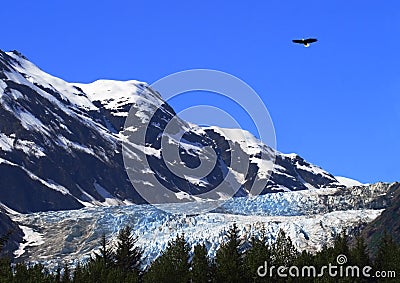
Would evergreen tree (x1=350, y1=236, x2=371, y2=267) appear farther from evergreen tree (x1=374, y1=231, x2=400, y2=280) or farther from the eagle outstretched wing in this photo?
the eagle outstretched wing

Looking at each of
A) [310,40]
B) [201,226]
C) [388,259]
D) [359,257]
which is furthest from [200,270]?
[201,226]

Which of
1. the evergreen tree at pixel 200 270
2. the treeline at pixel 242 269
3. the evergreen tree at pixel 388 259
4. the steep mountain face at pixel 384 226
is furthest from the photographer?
the steep mountain face at pixel 384 226

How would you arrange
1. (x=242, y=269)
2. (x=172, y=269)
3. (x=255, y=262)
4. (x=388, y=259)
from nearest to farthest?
(x=255, y=262)
(x=242, y=269)
(x=172, y=269)
(x=388, y=259)

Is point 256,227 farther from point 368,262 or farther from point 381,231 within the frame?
point 368,262

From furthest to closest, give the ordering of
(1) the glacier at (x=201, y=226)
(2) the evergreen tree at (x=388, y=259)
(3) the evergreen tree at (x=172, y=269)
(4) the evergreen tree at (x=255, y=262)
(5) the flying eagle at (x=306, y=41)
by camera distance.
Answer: (1) the glacier at (x=201, y=226)
(2) the evergreen tree at (x=388, y=259)
(3) the evergreen tree at (x=172, y=269)
(4) the evergreen tree at (x=255, y=262)
(5) the flying eagle at (x=306, y=41)

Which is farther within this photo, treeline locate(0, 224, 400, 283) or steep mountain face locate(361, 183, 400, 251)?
steep mountain face locate(361, 183, 400, 251)

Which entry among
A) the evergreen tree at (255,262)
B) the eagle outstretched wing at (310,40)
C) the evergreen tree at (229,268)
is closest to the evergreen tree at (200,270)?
the evergreen tree at (229,268)

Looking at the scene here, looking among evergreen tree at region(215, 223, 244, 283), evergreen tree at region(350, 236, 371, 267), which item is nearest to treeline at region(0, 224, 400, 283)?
evergreen tree at region(215, 223, 244, 283)

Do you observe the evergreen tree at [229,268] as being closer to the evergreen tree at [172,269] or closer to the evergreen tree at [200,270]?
the evergreen tree at [200,270]

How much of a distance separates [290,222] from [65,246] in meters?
61.4

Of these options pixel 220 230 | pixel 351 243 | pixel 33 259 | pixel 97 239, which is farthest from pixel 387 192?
pixel 33 259

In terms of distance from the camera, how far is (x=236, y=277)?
76938mm

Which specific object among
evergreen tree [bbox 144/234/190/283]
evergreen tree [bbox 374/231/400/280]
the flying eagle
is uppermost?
the flying eagle

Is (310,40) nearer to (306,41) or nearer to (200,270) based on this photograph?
(306,41)
